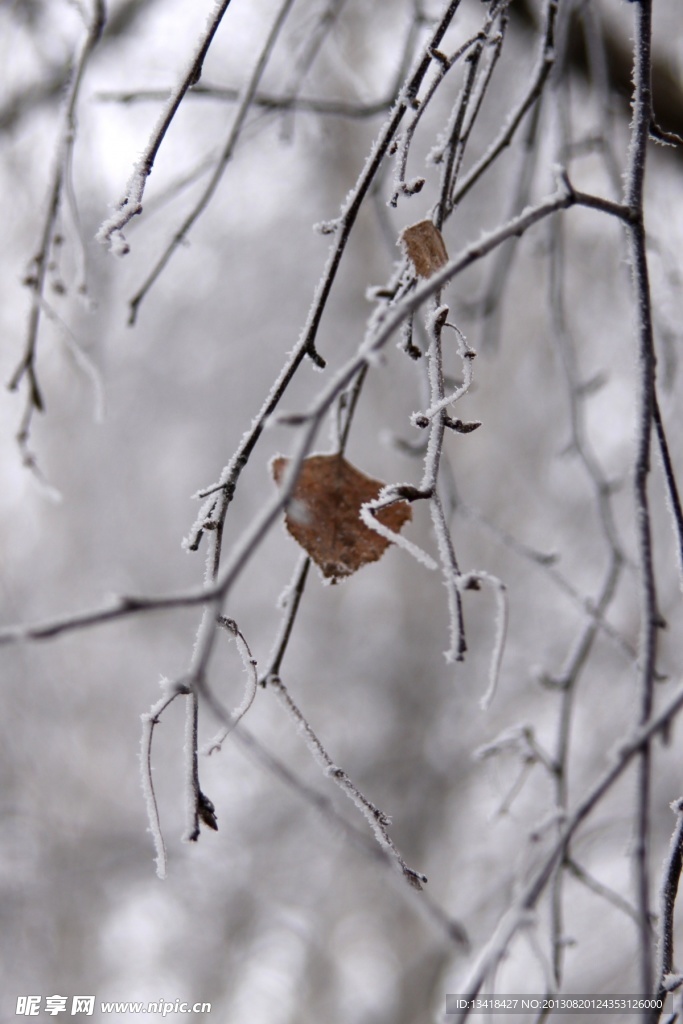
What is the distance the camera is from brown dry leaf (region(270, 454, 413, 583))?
31 centimetres

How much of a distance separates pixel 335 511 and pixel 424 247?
0.10 metres

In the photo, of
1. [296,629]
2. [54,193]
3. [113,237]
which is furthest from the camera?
[296,629]

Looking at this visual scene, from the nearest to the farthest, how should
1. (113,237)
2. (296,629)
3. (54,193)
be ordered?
(113,237), (54,193), (296,629)

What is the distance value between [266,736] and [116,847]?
629mm

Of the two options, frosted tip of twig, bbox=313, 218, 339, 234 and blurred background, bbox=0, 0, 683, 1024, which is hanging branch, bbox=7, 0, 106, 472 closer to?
frosted tip of twig, bbox=313, 218, 339, 234

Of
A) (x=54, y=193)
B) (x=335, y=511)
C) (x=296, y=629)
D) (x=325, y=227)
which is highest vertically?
(x=296, y=629)

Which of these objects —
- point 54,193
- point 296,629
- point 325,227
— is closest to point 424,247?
point 325,227

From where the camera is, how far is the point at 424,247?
0.30m

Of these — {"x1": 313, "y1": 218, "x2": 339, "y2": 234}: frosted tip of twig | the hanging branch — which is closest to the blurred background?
the hanging branch

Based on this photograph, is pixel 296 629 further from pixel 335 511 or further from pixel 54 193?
pixel 335 511

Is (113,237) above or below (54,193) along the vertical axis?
below

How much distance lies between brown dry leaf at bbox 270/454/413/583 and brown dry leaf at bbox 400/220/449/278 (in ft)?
0.25

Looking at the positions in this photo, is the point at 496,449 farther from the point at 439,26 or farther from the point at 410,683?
the point at 439,26

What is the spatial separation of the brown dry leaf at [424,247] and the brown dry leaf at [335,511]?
0.08 m
